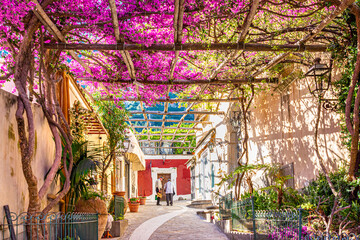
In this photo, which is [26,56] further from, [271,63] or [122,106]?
[122,106]

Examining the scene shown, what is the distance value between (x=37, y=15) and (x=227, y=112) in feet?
31.2

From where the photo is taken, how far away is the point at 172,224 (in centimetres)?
1173

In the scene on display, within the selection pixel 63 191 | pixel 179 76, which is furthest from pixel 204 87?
pixel 63 191

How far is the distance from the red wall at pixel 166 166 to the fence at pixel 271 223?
23566mm

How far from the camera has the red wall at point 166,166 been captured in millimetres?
33125

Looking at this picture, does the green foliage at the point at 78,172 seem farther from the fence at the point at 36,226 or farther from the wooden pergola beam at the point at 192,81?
the wooden pergola beam at the point at 192,81

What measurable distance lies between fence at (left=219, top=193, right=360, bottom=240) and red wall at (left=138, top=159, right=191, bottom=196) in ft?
77.3

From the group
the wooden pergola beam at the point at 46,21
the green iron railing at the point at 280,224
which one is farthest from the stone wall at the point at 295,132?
the wooden pergola beam at the point at 46,21

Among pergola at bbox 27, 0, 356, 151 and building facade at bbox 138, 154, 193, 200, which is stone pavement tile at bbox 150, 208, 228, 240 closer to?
pergola at bbox 27, 0, 356, 151

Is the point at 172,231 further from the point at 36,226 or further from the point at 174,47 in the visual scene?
the point at 174,47

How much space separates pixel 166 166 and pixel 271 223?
26880mm

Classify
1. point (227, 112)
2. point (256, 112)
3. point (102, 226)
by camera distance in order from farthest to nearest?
point (227, 112) → point (256, 112) → point (102, 226)

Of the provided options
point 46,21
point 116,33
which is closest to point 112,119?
point 116,33

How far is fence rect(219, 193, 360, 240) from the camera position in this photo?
528cm
